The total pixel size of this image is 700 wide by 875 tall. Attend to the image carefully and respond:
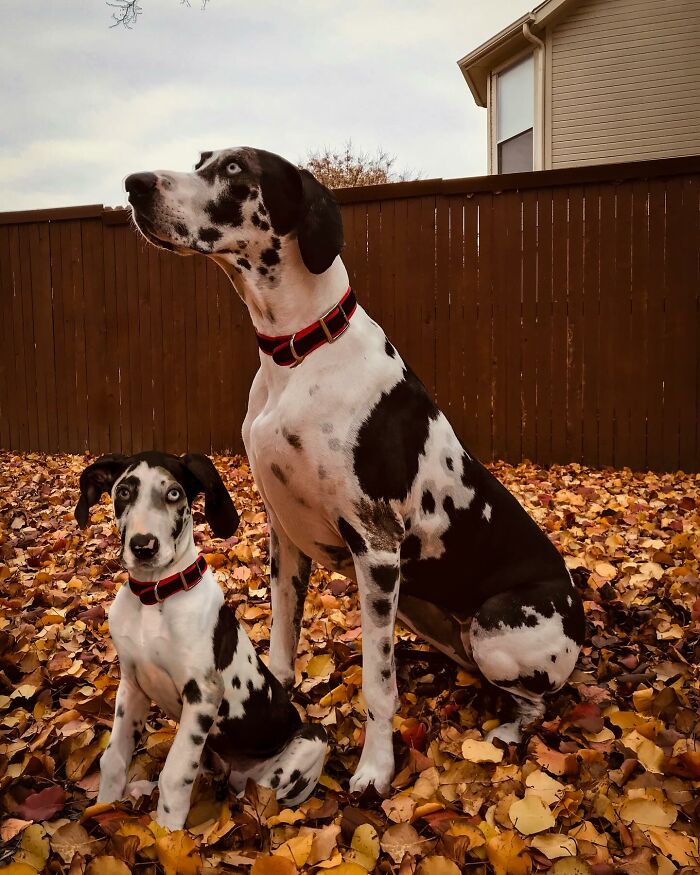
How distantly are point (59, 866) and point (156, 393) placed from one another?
7.18 m

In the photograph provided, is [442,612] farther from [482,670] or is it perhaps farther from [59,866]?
[59,866]

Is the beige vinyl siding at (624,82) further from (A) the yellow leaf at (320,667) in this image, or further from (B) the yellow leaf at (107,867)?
(B) the yellow leaf at (107,867)

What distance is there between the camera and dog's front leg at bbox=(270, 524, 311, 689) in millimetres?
2758

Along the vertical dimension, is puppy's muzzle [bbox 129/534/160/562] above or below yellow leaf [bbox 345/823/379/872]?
above

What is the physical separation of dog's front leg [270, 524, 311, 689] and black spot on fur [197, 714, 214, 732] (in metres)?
0.89

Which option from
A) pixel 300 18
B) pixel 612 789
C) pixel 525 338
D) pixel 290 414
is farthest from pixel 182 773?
pixel 300 18

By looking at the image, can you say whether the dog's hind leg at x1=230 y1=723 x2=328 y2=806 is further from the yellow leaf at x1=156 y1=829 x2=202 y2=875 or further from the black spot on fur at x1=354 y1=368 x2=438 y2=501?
the black spot on fur at x1=354 y1=368 x2=438 y2=501

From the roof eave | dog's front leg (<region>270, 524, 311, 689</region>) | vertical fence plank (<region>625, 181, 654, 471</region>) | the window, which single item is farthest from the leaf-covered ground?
the roof eave

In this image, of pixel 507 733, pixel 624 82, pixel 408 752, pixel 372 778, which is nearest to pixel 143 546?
pixel 372 778

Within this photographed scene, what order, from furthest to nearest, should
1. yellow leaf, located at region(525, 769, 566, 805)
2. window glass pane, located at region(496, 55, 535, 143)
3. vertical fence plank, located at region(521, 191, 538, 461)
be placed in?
window glass pane, located at region(496, 55, 535, 143) → vertical fence plank, located at region(521, 191, 538, 461) → yellow leaf, located at region(525, 769, 566, 805)

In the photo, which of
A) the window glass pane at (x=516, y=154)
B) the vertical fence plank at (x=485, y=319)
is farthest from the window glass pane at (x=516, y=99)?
the vertical fence plank at (x=485, y=319)

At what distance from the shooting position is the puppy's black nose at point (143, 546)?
1.85 m

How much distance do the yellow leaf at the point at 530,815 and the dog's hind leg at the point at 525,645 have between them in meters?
0.47

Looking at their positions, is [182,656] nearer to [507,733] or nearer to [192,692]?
[192,692]
